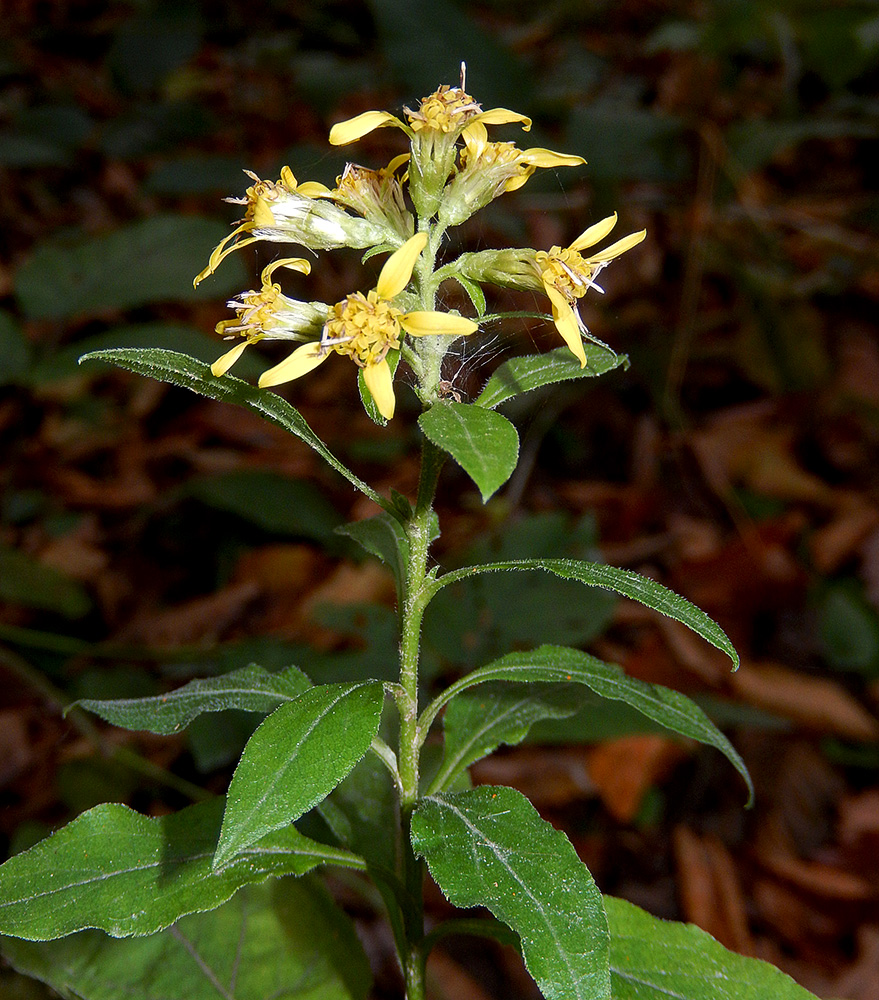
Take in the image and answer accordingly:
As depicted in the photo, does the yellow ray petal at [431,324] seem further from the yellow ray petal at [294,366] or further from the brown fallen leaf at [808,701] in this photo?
the brown fallen leaf at [808,701]

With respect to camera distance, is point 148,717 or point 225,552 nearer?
point 148,717

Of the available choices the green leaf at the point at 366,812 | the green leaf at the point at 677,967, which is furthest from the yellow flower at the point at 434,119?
the green leaf at the point at 677,967

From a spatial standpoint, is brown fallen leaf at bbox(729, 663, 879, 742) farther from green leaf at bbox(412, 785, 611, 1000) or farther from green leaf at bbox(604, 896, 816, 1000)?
green leaf at bbox(412, 785, 611, 1000)

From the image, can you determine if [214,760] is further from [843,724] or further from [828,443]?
[828,443]

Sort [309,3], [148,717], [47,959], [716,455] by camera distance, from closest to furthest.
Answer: [148,717] → [47,959] → [716,455] → [309,3]

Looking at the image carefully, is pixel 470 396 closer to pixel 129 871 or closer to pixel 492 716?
pixel 492 716

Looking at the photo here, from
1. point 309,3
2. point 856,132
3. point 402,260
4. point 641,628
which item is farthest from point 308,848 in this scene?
point 309,3

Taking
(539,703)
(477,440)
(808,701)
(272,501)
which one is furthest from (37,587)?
(808,701)
